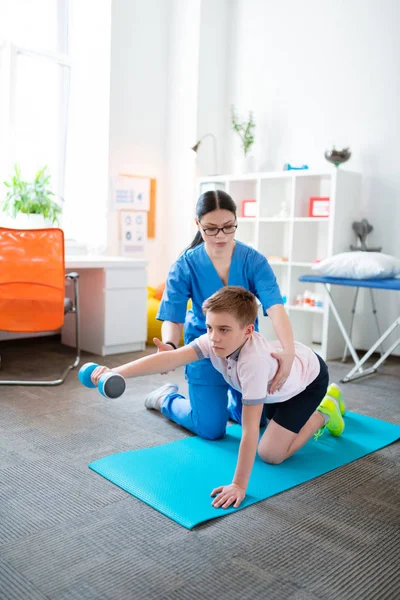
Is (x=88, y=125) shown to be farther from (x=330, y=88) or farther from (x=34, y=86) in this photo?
(x=330, y=88)

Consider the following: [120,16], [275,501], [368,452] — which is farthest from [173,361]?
[120,16]

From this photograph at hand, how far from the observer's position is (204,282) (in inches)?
102

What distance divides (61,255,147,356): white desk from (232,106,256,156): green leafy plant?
1560mm

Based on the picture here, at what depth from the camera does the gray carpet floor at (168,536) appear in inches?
59.9

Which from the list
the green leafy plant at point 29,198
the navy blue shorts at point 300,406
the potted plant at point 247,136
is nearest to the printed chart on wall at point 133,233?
the green leafy plant at point 29,198

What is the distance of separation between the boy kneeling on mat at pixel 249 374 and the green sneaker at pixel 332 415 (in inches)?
6.3

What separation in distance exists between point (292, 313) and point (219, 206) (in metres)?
2.56

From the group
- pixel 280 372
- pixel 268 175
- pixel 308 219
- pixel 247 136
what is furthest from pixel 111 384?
pixel 247 136

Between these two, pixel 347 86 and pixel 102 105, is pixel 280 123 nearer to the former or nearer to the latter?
pixel 347 86

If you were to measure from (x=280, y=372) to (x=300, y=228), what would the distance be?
278cm

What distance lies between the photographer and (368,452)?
2508 millimetres

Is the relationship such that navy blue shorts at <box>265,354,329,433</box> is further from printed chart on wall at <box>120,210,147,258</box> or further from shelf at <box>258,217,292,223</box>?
printed chart on wall at <box>120,210,147,258</box>

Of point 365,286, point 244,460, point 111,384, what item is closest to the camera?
point 111,384

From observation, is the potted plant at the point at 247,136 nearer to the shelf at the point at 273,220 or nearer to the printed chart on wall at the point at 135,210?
the shelf at the point at 273,220
